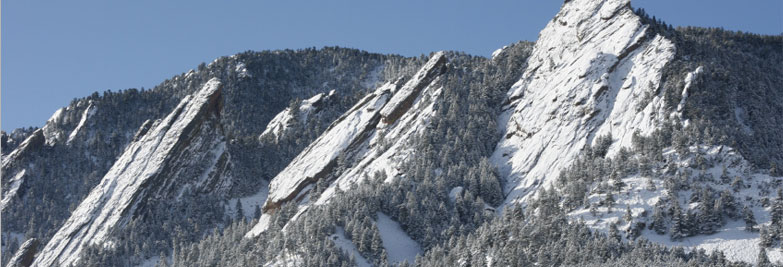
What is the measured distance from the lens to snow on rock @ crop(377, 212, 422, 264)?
348 ft

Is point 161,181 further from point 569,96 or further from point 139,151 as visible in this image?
point 569,96

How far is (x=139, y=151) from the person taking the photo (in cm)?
16888

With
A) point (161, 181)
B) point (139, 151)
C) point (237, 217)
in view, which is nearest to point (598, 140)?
point (237, 217)

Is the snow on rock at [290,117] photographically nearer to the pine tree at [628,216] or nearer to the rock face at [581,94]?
the rock face at [581,94]

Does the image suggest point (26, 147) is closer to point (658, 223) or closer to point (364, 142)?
point (364, 142)

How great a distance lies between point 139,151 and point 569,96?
89950 mm

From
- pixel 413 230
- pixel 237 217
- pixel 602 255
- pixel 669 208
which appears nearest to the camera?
pixel 602 255

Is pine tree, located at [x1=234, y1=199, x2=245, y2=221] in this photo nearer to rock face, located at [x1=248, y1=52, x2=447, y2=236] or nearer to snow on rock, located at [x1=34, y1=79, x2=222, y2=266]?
rock face, located at [x1=248, y1=52, x2=447, y2=236]

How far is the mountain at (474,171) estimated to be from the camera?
93.4m

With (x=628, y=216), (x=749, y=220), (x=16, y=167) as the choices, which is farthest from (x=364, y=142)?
(x=16, y=167)

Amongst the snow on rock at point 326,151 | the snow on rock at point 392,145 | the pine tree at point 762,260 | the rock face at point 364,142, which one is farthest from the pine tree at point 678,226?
the snow on rock at point 326,151

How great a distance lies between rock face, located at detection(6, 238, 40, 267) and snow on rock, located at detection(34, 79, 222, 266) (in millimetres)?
1548

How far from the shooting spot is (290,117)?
188 m

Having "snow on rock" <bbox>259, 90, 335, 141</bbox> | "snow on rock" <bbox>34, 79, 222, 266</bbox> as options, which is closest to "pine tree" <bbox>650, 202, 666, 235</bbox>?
"snow on rock" <bbox>34, 79, 222, 266</bbox>
